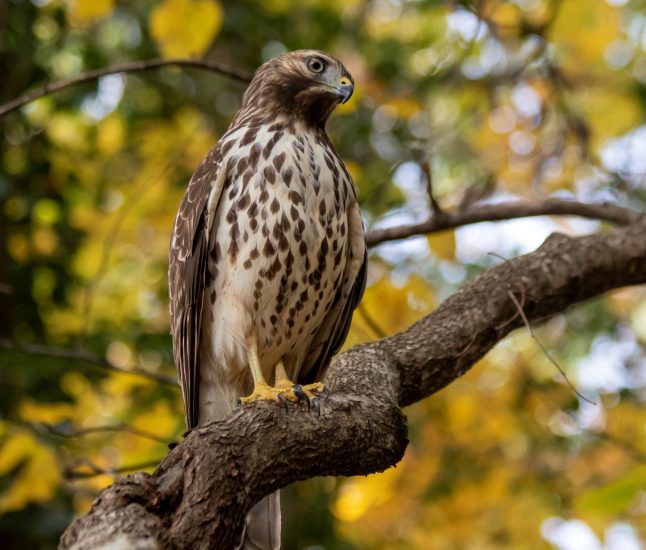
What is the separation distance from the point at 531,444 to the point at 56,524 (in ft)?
13.0

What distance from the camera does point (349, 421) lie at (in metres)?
3.37

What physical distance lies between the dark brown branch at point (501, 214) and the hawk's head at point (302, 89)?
0.68 meters

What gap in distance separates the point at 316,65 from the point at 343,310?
105 cm

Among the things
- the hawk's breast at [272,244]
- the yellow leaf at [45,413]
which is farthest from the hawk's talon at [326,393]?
the yellow leaf at [45,413]

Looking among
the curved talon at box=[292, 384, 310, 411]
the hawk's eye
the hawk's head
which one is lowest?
the curved talon at box=[292, 384, 310, 411]

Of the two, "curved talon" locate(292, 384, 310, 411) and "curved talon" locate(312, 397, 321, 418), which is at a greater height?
"curved talon" locate(312, 397, 321, 418)

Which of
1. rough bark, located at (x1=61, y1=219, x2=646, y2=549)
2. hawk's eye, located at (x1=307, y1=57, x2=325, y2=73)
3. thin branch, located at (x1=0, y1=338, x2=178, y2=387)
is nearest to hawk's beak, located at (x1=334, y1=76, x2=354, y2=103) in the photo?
hawk's eye, located at (x1=307, y1=57, x2=325, y2=73)

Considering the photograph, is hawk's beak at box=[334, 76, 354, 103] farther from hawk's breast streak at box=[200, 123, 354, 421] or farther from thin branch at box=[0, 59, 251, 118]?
thin branch at box=[0, 59, 251, 118]

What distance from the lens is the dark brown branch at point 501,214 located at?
485 cm

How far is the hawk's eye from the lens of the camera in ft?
15.0

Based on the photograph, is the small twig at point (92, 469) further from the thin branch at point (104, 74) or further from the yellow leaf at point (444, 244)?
the yellow leaf at point (444, 244)

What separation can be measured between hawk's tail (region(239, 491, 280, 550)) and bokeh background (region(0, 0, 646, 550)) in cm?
90

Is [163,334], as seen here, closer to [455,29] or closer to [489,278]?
[489,278]

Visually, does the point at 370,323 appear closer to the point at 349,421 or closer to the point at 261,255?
the point at 261,255
